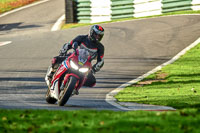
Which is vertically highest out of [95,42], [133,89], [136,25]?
[95,42]

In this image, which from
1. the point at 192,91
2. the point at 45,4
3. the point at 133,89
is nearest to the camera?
the point at 192,91

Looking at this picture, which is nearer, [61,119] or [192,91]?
[61,119]

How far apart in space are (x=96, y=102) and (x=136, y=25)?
14.6m

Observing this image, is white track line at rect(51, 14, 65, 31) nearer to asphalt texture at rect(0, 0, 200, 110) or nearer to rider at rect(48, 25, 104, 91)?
asphalt texture at rect(0, 0, 200, 110)

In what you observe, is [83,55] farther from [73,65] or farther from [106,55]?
[106,55]

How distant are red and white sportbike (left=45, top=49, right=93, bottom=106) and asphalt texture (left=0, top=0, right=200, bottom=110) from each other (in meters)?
0.45

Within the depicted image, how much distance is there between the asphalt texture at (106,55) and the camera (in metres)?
12.7

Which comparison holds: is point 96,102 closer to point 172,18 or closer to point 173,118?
point 173,118

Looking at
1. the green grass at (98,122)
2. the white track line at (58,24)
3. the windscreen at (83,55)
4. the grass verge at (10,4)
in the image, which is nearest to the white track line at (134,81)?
the windscreen at (83,55)

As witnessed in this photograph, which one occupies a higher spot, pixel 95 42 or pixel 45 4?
pixel 95 42

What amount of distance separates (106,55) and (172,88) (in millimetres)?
6758

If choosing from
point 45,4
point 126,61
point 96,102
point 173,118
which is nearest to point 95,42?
point 96,102

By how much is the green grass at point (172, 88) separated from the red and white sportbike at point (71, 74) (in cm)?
234

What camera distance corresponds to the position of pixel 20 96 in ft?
40.3
